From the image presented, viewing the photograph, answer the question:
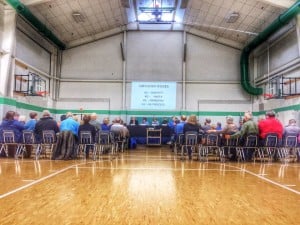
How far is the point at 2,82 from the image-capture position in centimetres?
1072

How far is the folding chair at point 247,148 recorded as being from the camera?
7184 millimetres

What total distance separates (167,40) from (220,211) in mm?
14780

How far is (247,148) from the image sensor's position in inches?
289

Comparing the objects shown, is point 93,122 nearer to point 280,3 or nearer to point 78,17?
point 78,17

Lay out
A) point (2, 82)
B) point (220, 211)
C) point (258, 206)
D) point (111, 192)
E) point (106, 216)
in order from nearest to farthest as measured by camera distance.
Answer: point (106, 216) → point (220, 211) → point (258, 206) → point (111, 192) → point (2, 82)

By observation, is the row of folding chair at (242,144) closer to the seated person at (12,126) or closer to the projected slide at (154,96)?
the seated person at (12,126)

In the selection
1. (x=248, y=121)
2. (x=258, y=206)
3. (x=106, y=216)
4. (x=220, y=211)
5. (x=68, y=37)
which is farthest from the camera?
(x=68, y=37)

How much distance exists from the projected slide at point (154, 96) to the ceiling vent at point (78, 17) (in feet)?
13.2

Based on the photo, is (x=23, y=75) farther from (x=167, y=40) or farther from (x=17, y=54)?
(x=167, y=40)

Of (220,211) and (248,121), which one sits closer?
(220,211)

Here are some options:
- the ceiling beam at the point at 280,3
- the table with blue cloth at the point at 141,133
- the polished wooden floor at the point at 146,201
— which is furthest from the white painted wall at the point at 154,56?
the polished wooden floor at the point at 146,201

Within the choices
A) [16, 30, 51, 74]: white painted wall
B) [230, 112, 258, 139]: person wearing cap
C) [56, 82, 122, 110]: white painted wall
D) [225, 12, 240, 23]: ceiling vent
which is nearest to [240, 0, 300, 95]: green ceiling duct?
[225, 12, 240, 23]: ceiling vent

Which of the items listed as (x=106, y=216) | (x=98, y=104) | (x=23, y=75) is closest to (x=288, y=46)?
(x=98, y=104)

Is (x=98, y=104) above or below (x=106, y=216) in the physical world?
above
